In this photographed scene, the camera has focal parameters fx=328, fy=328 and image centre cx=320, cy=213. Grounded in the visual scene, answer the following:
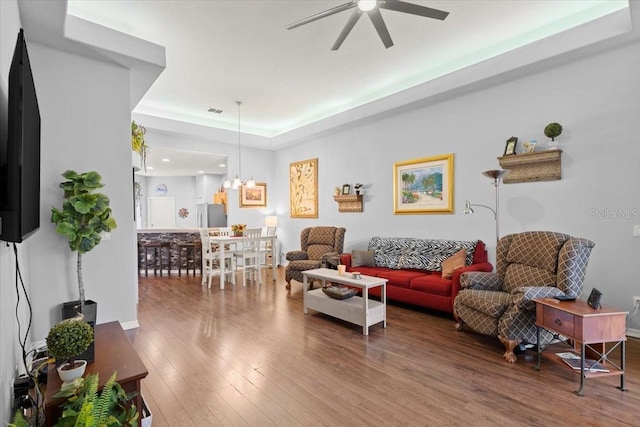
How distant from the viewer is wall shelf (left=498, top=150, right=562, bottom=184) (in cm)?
373

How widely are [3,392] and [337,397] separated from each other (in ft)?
5.96

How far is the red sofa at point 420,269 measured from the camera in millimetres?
3879

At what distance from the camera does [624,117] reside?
3330 mm

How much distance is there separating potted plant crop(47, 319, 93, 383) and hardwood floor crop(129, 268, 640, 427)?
0.65m

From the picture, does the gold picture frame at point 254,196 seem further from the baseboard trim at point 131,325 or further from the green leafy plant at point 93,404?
the green leafy plant at point 93,404

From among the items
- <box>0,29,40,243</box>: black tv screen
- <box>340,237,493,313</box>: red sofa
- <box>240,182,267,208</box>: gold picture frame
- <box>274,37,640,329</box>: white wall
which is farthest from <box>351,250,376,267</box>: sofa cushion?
<box>0,29,40,243</box>: black tv screen

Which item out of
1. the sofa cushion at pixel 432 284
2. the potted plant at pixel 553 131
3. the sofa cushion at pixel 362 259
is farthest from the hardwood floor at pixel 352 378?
the potted plant at pixel 553 131

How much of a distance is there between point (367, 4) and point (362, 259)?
3.43 m

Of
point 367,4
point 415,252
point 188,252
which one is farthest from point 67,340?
point 188,252

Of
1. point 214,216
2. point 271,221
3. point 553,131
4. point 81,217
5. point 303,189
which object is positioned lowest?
point 271,221

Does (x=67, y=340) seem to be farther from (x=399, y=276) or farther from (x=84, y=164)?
(x=399, y=276)

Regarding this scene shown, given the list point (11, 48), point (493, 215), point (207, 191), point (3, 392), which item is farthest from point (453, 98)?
point (207, 191)

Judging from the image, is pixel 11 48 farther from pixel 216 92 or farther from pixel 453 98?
pixel 453 98

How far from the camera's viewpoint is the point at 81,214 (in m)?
3.02
